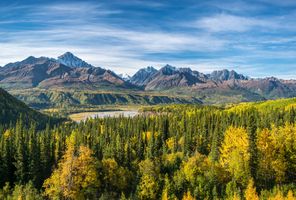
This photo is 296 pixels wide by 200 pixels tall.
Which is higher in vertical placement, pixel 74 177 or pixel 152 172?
pixel 74 177

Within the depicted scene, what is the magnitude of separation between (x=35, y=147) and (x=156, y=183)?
172 ft

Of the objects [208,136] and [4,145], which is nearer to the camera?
[4,145]

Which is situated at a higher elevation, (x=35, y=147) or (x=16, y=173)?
(x=35, y=147)

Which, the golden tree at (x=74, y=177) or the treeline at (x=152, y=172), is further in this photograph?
the treeline at (x=152, y=172)

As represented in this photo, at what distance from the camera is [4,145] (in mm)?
139750

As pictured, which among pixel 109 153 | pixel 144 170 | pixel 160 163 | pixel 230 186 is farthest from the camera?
pixel 109 153

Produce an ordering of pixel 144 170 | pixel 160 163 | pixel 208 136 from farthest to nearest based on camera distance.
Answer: pixel 208 136 → pixel 160 163 → pixel 144 170

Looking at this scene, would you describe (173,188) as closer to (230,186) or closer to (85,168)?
(230,186)

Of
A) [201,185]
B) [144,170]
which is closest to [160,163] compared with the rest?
[144,170]

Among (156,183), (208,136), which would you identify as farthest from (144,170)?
(208,136)

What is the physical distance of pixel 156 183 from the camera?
401 feet

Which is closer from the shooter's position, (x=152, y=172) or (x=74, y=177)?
(x=74, y=177)

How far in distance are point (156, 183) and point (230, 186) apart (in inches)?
968

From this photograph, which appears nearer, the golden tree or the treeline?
the golden tree
